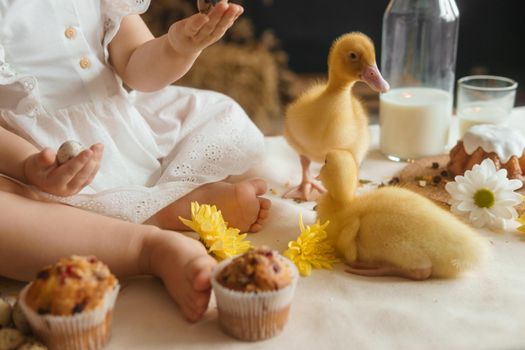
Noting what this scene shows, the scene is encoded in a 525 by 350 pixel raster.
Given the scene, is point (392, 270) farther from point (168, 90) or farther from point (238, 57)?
point (238, 57)

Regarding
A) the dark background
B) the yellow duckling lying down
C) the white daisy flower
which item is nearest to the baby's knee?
the yellow duckling lying down

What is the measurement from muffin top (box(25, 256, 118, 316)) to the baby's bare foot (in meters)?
0.10

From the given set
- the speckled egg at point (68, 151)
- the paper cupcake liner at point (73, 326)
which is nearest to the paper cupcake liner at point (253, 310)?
the paper cupcake liner at point (73, 326)

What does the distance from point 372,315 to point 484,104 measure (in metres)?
0.72

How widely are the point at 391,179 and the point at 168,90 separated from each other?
46 centimetres

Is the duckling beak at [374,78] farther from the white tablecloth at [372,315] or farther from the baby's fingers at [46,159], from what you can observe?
the baby's fingers at [46,159]

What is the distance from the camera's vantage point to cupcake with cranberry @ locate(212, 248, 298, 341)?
2.40 feet

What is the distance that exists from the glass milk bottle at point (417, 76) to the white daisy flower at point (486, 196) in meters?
0.29

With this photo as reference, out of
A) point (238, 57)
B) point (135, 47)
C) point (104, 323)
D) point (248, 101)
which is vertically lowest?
point (248, 101)

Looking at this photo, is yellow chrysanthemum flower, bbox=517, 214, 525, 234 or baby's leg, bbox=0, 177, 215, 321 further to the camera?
yellow chrysanthemum flower, bbox=517, 214, 525, 234

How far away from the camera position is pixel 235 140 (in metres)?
1.15

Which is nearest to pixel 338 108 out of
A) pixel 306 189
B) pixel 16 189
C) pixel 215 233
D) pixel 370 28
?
pixel 306 189

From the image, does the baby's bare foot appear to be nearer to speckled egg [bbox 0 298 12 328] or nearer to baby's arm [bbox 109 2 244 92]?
→ speckled egg [bbox 0 298 12 328]

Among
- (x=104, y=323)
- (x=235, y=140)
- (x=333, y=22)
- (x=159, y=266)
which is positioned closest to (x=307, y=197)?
(x=235, y=140)
